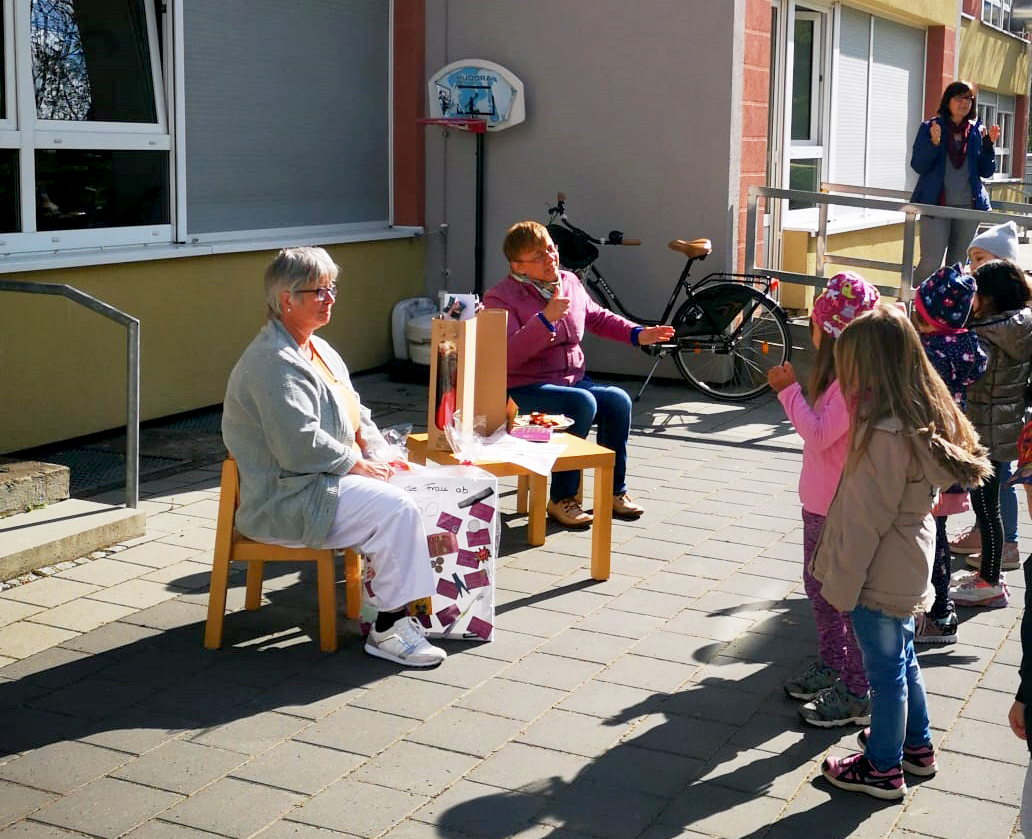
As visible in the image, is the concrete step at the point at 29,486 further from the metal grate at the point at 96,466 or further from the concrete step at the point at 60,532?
the metal grate at the point at 96,466

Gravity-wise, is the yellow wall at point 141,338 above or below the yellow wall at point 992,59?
below

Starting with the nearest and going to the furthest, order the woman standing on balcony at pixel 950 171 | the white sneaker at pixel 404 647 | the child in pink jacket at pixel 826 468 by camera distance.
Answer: the child in pink jacket at pixel 826 468, the white sneaker at pixel 404 647, the woman standing on balcony at pixel 950 171

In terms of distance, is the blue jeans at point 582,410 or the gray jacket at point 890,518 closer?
the gray jacket at point 890,518

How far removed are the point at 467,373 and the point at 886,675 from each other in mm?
2249

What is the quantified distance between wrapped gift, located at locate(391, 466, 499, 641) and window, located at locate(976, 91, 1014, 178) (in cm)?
1727

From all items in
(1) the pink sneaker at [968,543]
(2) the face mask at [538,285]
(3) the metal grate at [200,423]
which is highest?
(2) the face mask at [538,285]

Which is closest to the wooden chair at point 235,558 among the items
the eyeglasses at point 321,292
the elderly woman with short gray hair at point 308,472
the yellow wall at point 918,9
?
the elderly woman with short gray hair at point 308,472

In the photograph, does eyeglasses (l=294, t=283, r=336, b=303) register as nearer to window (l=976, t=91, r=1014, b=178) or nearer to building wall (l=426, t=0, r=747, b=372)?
building wall (l=426, t=0, r=747, b=372)

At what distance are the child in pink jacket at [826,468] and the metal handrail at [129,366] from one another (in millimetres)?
3087

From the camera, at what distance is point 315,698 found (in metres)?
4.58

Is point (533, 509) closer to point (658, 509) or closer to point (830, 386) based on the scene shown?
point (658, 509)

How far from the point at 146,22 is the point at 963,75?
44.0 feet

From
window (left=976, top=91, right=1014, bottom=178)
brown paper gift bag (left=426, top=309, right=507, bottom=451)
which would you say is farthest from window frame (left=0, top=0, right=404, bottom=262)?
window (left=976, top=91, right=1014, bottom=178)

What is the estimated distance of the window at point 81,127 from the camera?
25.5 feet
